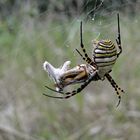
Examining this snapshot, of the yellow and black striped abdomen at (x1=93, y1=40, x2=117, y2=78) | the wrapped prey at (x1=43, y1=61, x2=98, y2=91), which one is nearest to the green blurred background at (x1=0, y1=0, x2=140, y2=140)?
the wrapped prey at (x1=43, y1=61, x2=98, y2=91)

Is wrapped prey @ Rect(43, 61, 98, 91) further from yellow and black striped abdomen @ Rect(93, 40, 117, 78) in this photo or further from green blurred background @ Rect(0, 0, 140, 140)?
green blurred background @ Rect(0, 0, 140, 140)

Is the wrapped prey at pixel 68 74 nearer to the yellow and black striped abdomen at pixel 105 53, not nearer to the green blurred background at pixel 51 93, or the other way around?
the yellow and black striped abdomen at pixel 105 53

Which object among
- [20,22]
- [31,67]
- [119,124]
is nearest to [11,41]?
[20,22]

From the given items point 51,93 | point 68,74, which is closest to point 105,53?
point 68,74

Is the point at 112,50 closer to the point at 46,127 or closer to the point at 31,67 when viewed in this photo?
the point at 46,127

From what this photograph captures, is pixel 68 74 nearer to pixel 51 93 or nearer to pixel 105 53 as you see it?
pixel 105 53
